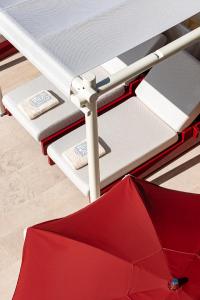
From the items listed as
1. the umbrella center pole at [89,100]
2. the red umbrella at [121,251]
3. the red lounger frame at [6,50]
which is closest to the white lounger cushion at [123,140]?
the umbrella center pole at [89,100]

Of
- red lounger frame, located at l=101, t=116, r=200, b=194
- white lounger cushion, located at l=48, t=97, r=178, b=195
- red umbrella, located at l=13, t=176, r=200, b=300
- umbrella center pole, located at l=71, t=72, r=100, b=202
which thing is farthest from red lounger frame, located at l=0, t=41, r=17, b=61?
red umbrella, located at l=13, t=176, r=200, b=300

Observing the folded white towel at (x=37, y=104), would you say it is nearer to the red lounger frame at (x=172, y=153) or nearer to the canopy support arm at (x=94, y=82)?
the red lounger frame at (x=172, y=153)

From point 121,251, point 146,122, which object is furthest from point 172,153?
point 121,251

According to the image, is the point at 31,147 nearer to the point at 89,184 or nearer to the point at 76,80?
the point at 89,184

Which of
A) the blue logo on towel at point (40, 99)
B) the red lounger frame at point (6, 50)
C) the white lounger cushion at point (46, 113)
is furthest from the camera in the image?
the red lounger frame at point (6, 50)

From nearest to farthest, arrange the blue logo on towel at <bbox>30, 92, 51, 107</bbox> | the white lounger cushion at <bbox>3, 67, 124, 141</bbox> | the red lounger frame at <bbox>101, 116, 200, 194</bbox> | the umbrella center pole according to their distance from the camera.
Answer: the umbrella center pole → the red lounger frame at <bbox>101, 116, 200, 194</bbox> → the white lounger cushion at <bbox>3, 67, 124, 141</bbox> → the blue logo on towel at <bbox>30, 92, 51, 107</bbox>

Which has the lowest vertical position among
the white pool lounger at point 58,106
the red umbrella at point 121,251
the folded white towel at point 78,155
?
the red umbrella at point 121,251

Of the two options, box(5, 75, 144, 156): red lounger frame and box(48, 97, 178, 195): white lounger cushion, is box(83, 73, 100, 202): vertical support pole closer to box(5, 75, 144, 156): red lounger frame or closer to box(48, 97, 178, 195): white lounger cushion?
box(48, 97, 178, 195): white lounger cushion

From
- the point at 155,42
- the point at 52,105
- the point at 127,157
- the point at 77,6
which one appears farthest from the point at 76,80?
the point at 155,42

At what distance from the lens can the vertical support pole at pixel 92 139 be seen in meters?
5.09

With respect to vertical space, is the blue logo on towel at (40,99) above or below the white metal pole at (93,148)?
above

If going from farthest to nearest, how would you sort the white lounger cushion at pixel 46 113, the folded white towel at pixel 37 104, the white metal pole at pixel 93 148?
the folded white towel at pixel 37 104 < the white lounger cushion at pixel 46 113 < the white metal pole at pixel 93 148

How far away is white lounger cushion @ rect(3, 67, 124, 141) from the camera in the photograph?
782 cm

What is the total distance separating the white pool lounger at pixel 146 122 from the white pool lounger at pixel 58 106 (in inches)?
11.9
